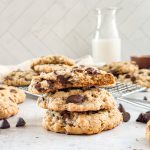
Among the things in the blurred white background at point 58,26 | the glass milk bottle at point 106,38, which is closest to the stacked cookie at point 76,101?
the glass milk bottle at point 106,38

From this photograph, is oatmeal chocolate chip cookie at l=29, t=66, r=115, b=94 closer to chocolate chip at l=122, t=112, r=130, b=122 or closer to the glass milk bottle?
chocolate chip at l=122, t=112, r=130, b=122

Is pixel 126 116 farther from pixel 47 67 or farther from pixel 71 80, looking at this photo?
pixel 47 67

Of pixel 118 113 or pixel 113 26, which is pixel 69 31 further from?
pixel 118 113

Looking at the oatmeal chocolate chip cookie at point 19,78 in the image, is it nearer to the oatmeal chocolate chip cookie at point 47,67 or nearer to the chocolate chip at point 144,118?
the oatmeal chocolate chip cookie at point 47,67

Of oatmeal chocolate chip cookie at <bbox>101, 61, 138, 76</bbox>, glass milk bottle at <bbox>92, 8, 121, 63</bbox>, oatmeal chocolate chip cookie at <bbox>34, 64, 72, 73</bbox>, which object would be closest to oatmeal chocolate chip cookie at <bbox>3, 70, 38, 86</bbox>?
oatmeal chocolate chip cookie at <bbox>34, 64, 72, 73</bbox>

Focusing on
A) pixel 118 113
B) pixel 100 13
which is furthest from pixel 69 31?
pixel 118 113
